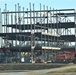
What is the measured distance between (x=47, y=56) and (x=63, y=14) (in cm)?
2131

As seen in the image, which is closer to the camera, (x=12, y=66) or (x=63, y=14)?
(x=12, y=66)

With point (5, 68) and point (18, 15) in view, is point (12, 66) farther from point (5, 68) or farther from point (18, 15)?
point (18, 15)

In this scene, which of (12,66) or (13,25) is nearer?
(12,66)

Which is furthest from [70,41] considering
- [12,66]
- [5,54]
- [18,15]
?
[12,66]

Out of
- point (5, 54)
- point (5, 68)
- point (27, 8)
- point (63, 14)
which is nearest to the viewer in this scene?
point (5, 68)

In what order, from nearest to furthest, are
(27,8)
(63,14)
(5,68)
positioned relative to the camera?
(5,68) → (27,8) → (63,14)

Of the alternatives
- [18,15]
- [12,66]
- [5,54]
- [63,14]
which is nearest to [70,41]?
[63,14]

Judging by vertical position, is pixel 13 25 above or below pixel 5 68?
above

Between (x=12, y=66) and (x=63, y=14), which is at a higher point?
(x=63, y=14)

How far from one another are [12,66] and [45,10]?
47838 mm

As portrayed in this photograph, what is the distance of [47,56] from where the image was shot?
105 metres

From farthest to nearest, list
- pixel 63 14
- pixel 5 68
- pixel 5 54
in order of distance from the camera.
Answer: pixel 63 14, pixel 5 54, pixel 5 68

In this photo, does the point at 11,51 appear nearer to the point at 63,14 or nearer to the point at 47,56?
the point at 47,56

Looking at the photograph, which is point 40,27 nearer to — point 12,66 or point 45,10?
point 45,10
